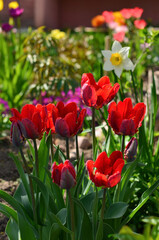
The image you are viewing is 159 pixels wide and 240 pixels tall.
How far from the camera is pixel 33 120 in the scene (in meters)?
1.06

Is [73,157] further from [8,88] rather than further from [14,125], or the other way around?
[14,125]

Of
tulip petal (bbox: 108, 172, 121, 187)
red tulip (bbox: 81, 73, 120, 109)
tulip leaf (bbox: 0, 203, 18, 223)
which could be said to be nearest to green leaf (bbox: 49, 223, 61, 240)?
tulip leaf (bbox: 0, 203, 18, 223)

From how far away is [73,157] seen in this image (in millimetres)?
2395

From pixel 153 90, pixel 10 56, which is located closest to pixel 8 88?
pixel 10 56

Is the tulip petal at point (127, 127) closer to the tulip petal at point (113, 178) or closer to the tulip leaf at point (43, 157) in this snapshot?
the tulip petal at point (113, 178)

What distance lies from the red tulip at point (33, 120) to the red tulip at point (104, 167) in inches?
7.5

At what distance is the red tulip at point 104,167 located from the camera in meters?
0.95

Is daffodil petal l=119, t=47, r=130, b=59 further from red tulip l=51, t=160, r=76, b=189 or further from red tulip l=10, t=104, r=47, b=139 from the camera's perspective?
red tulip l=51, t=160, r=76, b=189

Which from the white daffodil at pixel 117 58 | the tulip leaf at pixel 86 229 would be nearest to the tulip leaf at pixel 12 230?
the tulip leaf at pixel 86 229

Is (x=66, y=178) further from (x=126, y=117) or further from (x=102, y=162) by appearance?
(x=126, y=117)

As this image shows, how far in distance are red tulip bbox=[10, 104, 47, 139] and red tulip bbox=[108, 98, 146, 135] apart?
0.71 ft

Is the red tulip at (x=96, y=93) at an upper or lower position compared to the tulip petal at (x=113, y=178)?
upper

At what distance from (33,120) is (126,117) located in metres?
0.31

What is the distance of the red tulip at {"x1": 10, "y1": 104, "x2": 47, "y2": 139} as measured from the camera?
1.03m
